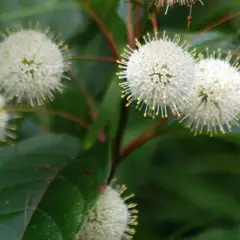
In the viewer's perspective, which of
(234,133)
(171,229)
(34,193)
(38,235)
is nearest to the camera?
(38,235)

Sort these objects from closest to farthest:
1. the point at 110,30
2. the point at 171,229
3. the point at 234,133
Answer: the point at 234,133 → the point at 110,30 → the point at 171,229

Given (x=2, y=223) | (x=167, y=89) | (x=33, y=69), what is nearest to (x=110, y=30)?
(x=33, y=69)

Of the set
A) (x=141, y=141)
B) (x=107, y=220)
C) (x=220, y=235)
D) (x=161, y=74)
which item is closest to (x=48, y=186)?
(x=107, y=220)

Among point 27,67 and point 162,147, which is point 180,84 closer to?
point 27,67

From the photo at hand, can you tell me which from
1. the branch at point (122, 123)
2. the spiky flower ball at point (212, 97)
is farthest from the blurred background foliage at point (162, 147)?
the spiky flower ball at point (212, 97)

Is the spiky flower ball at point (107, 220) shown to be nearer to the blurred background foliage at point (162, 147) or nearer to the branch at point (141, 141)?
the branch at point (141, 141)

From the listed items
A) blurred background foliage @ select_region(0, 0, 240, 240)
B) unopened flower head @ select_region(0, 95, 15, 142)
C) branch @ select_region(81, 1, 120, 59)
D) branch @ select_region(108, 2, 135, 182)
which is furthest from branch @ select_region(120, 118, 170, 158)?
unopened flower head @ select_region(0, 95, 15, 142)

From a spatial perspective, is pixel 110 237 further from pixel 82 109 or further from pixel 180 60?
pixel 82 109
